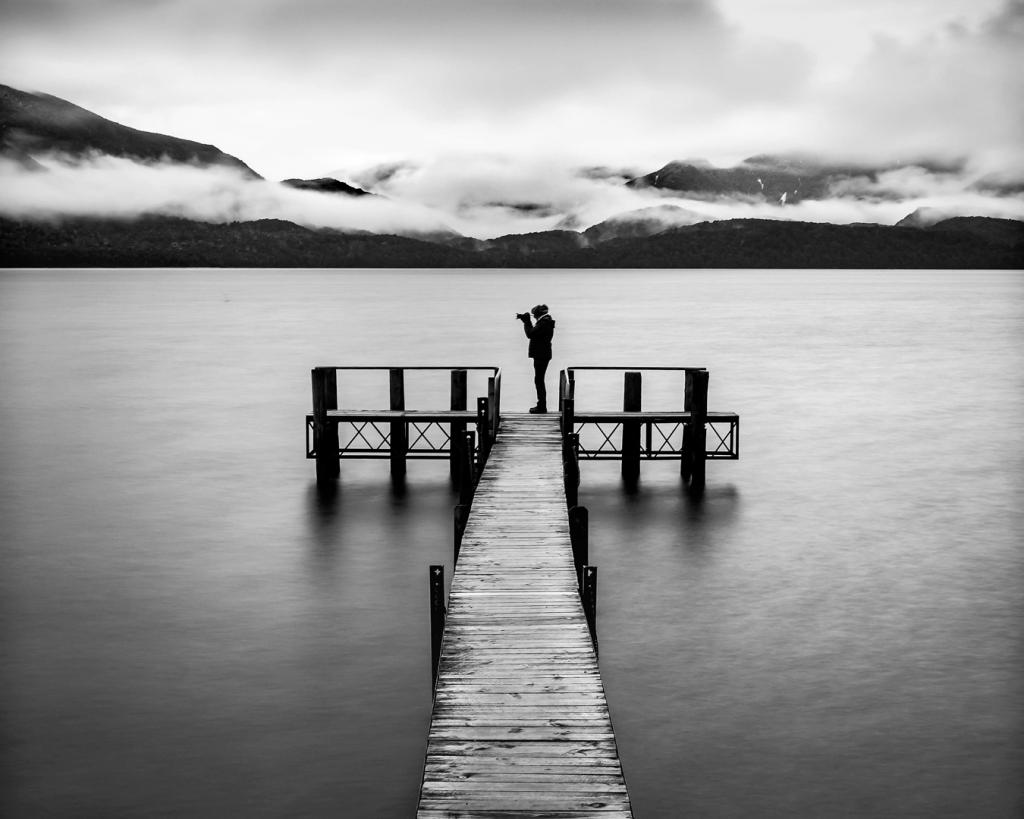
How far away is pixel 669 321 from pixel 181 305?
235 ft

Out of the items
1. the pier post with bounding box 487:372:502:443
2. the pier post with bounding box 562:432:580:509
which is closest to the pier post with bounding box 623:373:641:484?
the pier post with bounding box 487:372:502:443

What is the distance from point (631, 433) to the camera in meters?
25.8

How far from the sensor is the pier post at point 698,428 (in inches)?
917

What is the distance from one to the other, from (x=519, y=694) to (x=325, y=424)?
52.6ft

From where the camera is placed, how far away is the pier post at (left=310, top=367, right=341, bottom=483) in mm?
23609

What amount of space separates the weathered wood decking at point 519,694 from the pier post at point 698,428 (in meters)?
9.20

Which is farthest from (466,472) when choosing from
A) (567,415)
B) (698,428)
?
(698,428)

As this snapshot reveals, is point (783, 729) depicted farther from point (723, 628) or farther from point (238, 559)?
point (238, 559)

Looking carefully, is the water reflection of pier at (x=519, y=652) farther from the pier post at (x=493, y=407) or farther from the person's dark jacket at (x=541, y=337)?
the person's dark jacket at (x=541, y=337)

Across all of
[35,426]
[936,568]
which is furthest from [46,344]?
[936,568]

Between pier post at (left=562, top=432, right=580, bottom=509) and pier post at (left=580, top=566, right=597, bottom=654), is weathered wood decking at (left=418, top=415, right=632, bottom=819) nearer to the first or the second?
pier post at (left=580, top=566, right=597, bottom=654)

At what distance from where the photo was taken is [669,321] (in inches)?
4481

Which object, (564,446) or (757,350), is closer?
(564,446)

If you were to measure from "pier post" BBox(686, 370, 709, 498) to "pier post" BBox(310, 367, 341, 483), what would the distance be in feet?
24.7
